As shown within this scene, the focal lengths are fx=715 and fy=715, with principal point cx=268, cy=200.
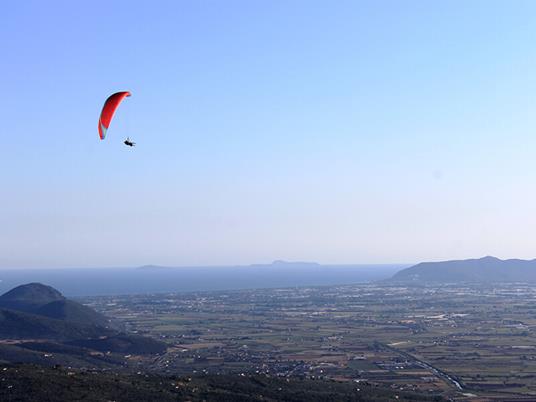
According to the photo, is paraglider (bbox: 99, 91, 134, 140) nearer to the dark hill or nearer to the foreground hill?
the foreground hill

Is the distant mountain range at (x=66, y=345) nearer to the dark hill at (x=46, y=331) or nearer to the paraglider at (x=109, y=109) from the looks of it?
the dark hill at (x=46, y=331)

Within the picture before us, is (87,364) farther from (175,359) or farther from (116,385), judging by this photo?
(116,385)

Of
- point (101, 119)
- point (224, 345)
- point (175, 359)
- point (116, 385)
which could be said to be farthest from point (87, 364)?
point (101, 119)

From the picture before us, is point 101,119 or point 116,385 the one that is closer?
point 101,119

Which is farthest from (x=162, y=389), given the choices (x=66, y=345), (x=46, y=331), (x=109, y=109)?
(x=46, y=331)

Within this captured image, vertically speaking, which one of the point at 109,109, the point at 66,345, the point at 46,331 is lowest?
the point at 66,345

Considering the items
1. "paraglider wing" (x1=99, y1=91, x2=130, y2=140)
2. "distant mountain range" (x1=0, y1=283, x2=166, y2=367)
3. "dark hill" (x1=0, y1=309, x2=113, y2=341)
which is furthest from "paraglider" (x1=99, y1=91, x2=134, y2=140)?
"dark hill" (x1=0, y1=309, x2=113, y2=341)

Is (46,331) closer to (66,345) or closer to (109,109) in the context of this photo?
(66,345)

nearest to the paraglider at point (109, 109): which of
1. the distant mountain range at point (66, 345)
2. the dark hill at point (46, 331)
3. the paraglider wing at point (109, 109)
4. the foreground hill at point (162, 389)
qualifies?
the paraglider wing at point (109, 109)

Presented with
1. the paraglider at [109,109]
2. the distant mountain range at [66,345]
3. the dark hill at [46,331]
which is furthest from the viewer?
the dark hill at [46,331]
